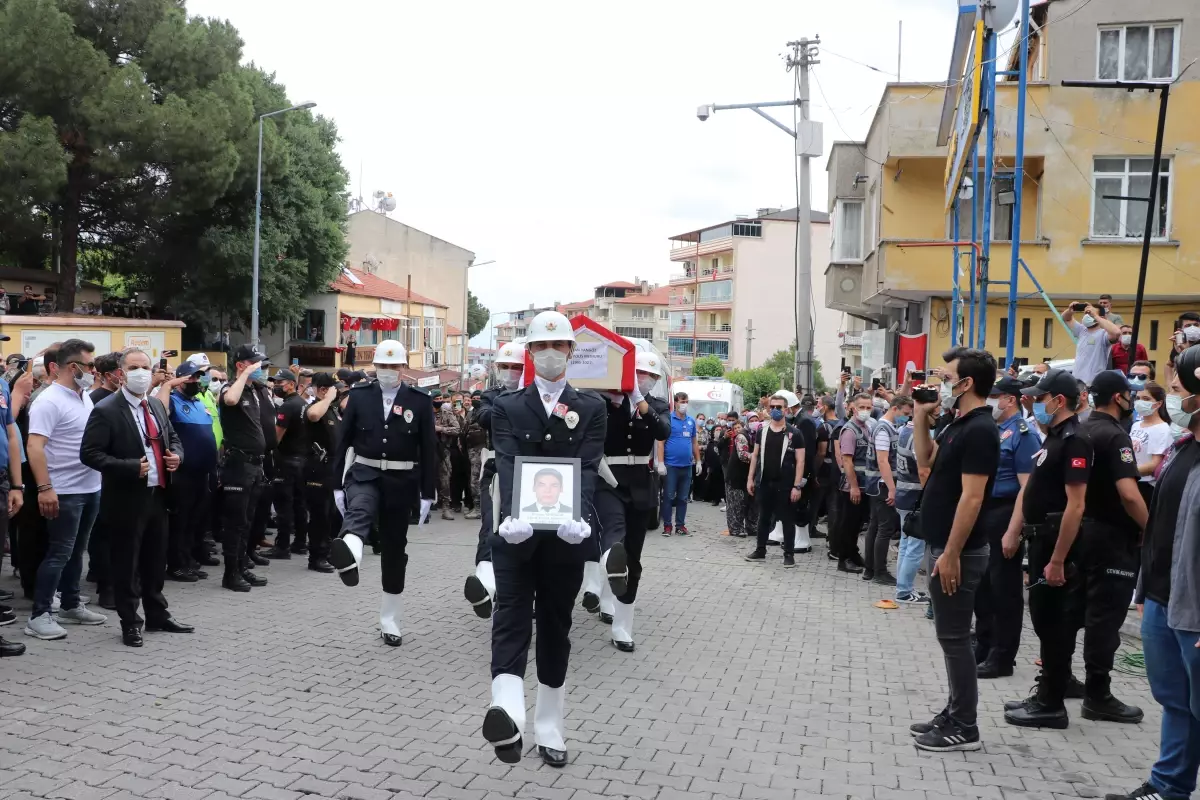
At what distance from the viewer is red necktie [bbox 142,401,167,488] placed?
8438 millimetres

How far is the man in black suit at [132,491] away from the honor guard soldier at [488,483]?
2.32m

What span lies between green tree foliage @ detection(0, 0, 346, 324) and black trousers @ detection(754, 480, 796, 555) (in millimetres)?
26283

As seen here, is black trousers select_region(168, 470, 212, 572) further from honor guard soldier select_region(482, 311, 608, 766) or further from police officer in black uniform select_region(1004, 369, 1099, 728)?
police officer in black uniform select_region(1004, 369, 1099, 728)

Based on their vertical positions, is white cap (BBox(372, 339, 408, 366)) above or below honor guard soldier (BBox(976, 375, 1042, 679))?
above

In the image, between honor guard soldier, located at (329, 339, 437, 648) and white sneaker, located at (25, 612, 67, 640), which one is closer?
white sneaker, located at (25, 612, 67, 640)

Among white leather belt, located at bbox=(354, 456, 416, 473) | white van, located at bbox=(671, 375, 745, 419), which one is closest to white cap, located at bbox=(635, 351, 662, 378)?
white leather belt, located at bbox=(354, 456, 416, 473)

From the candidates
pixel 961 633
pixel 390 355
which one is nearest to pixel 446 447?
pixel 390 355

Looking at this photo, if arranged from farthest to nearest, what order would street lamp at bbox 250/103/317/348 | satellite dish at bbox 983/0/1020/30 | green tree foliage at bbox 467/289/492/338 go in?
green tree foliage at bbox 467/289/492/338 < street lamp at bbox 250/103/317/348 < satellite dish at bbox 983/0/1020/30

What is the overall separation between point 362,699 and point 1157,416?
20.6 feet

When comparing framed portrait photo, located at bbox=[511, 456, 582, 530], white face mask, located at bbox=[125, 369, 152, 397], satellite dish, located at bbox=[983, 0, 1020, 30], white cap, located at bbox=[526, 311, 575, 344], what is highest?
satellite dish, located at bbox=[983, 0, 1020, 30]

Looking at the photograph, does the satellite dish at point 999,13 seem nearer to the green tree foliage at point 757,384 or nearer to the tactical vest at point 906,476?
the tactical vest at point 906,476

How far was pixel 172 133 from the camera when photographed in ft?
111

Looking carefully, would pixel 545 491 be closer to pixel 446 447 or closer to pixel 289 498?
pixel 289 498

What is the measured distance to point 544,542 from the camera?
5.66 m
